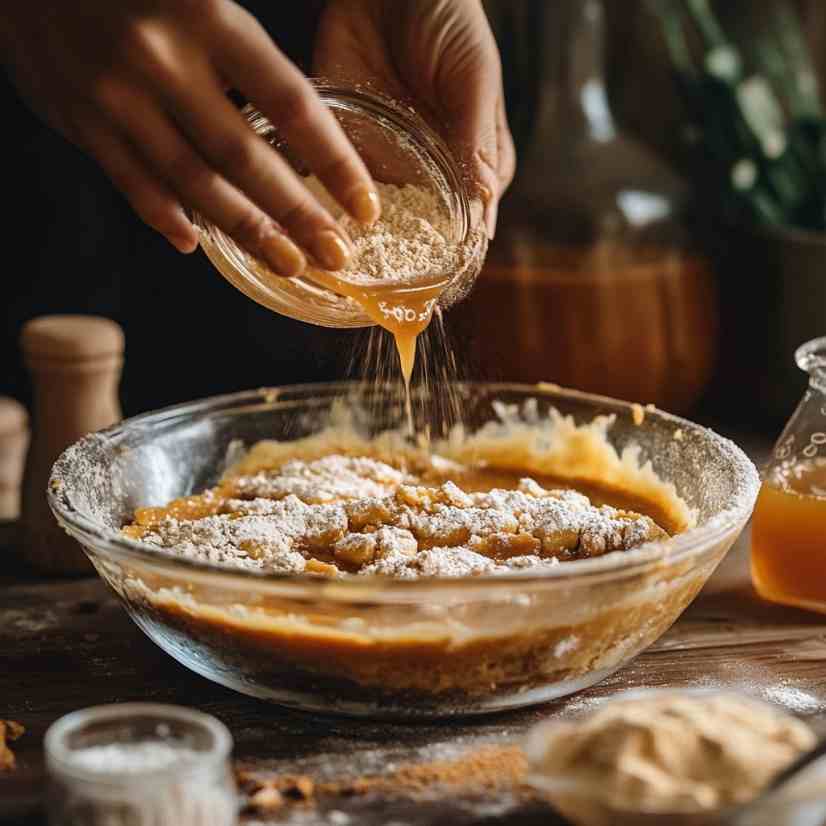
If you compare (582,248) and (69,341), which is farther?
(582,248)

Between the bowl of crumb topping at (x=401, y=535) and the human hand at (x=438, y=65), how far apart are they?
1.04ft

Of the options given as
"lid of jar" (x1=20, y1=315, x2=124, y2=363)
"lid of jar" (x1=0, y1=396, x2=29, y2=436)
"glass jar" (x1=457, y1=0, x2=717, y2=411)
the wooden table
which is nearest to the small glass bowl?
"lid of jar" (x1=20, y1=315, x2=124, y2=363)

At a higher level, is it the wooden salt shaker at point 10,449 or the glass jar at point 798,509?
the glass jar at point 798,509

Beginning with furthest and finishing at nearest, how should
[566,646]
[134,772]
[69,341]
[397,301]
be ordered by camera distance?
[69,341] < [397,301] < [566,646] < [134,772]

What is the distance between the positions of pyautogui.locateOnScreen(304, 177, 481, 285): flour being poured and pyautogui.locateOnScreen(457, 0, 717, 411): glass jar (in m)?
0.77

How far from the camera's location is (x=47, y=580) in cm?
159

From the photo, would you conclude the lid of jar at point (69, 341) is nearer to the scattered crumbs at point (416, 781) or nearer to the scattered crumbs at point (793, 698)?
the scattered crumbs at point (416, 781)

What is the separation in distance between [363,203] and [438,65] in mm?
460

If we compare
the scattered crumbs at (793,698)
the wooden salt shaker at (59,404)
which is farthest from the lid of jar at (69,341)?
the scattered crumbs at (793,698)

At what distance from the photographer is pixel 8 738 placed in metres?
1.17

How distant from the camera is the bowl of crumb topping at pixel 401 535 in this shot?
110 centimetres

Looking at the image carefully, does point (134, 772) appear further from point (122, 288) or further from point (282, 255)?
point (122, 288)

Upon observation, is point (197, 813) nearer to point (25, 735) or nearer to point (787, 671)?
point (25, 735)

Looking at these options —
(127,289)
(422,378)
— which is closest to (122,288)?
(127,289)
